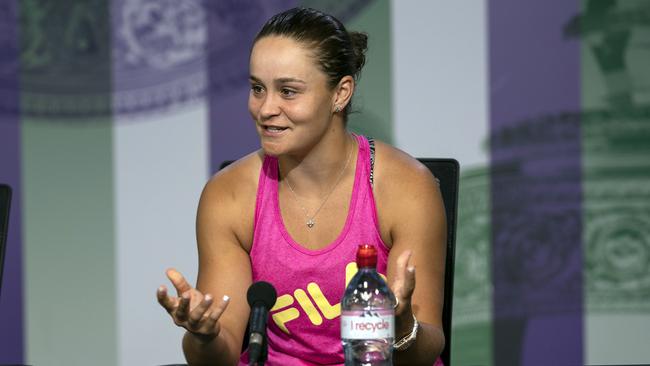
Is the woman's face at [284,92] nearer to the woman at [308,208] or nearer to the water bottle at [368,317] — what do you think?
the woman at [308,208]

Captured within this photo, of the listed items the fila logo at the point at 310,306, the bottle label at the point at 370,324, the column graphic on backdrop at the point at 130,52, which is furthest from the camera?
the column graphic on backdrop at the point at 130,52

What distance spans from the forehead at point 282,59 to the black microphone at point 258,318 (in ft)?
1.93

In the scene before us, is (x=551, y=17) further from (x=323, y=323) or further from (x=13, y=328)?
(x=13, y=328)

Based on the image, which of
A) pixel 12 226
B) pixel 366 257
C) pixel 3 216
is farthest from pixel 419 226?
pixel 12 226

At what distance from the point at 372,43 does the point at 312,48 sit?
1.33m

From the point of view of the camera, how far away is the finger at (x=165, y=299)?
1.67 metres

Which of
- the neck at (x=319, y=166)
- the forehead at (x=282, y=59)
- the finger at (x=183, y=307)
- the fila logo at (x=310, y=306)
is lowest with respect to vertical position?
the fila logo at (x=310, y=306)

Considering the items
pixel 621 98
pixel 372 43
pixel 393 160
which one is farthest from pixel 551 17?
pixel 393 160

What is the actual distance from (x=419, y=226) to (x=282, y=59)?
43 centimetres

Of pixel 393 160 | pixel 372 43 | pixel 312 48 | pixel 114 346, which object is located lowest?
pixel 114 346

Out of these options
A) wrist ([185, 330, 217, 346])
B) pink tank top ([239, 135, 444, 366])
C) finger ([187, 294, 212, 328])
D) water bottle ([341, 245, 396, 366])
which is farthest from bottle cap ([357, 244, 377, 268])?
pink tank top ([239, 135, 444, 366])

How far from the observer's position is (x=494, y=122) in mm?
3404

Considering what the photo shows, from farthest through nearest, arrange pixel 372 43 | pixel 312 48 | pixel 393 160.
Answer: pixel 372 43, pixel 393 160, pixel 312 48

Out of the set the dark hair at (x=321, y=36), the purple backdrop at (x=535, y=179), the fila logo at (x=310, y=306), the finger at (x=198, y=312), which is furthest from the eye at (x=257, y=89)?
the purple backdrop at (x=535, y=179)
